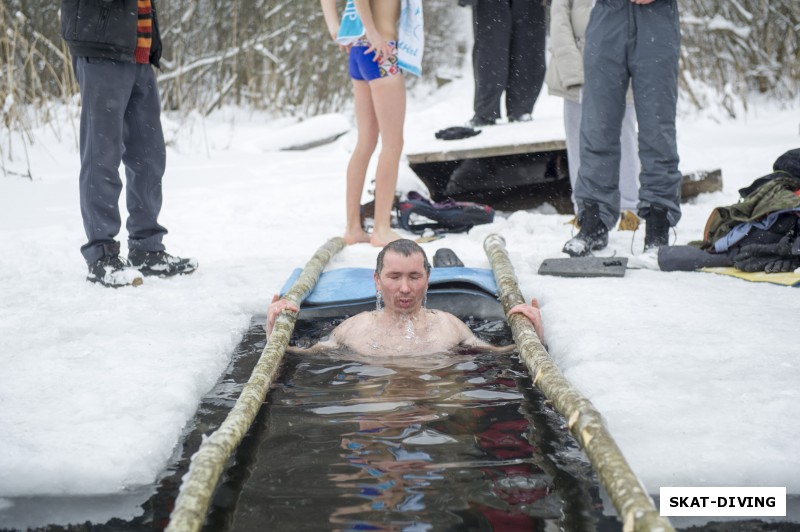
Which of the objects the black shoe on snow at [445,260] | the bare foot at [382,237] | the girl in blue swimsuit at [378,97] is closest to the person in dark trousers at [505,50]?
the girl in blue swimsuit at [378,97]

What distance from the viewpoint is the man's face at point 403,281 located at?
3.87m

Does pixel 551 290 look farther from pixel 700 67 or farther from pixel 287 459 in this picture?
pixel 700 67

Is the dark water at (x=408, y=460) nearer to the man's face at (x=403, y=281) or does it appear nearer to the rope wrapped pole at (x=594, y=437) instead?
the rope wrapped pole at (x=594, y=437)

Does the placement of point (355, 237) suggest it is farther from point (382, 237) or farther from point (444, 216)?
point (444, 216)

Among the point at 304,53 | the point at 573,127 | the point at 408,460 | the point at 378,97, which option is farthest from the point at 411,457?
the point at 304,53

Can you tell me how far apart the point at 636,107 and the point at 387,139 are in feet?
5.14

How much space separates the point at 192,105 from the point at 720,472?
11408 mm

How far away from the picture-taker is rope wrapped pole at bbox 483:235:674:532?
1831 mm

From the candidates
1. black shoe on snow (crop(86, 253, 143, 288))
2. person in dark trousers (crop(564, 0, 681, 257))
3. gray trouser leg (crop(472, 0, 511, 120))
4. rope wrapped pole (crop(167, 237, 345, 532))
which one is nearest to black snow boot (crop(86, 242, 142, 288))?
black shoe on snow (crop(86, 253, 143, 288))

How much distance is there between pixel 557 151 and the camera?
781 centimetres

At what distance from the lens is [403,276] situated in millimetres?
3891

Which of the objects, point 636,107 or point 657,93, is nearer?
point 657,93

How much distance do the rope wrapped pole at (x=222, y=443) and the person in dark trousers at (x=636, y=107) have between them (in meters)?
2.44

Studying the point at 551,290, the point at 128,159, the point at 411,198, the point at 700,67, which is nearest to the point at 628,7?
the point at 551,290
